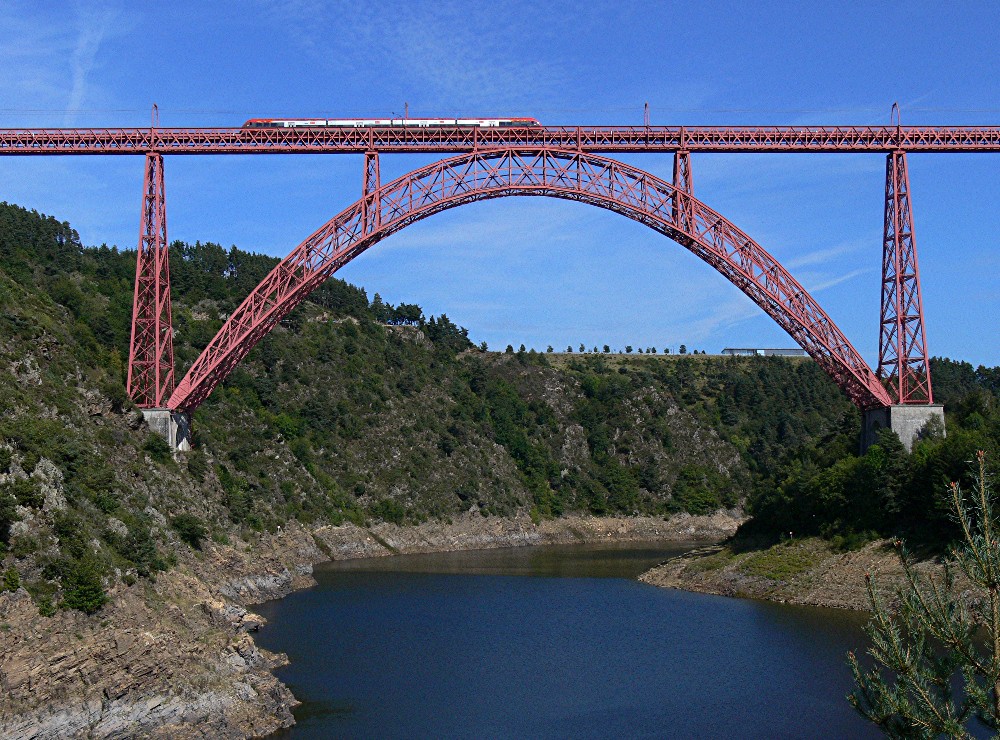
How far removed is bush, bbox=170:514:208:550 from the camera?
1768 inches

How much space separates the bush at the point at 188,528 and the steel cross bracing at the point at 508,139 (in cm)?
1709

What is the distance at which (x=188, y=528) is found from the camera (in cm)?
4528

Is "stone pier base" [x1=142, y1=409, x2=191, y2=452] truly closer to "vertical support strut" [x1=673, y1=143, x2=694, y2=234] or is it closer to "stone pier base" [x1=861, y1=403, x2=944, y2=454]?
"vertical support strut" [x1=673, y1=143, x2=694, y2=234]

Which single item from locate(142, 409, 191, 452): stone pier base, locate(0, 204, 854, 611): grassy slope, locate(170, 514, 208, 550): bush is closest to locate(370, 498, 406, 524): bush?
locate(0, 204, 854, 611): grassy slope

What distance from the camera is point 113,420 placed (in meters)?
46.3

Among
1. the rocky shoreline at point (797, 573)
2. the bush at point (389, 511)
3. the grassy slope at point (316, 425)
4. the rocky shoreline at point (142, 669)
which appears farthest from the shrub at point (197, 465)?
the rocky shoreline at point (797, 573)

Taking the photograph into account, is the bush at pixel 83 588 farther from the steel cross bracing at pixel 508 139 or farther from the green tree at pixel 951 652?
the steel cross bracing at pixel 508 139

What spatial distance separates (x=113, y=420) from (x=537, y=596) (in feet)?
77.1

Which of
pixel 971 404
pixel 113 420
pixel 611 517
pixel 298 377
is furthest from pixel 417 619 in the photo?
pixel 611 517

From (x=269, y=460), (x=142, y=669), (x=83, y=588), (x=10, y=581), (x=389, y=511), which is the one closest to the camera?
(x=10, y=581)

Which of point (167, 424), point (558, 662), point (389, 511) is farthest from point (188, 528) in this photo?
point (389, 511)

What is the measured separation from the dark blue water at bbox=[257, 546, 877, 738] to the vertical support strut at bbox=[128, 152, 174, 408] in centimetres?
1204

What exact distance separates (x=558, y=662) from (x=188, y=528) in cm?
1849

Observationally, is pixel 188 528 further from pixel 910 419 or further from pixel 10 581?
pixel 910 419
